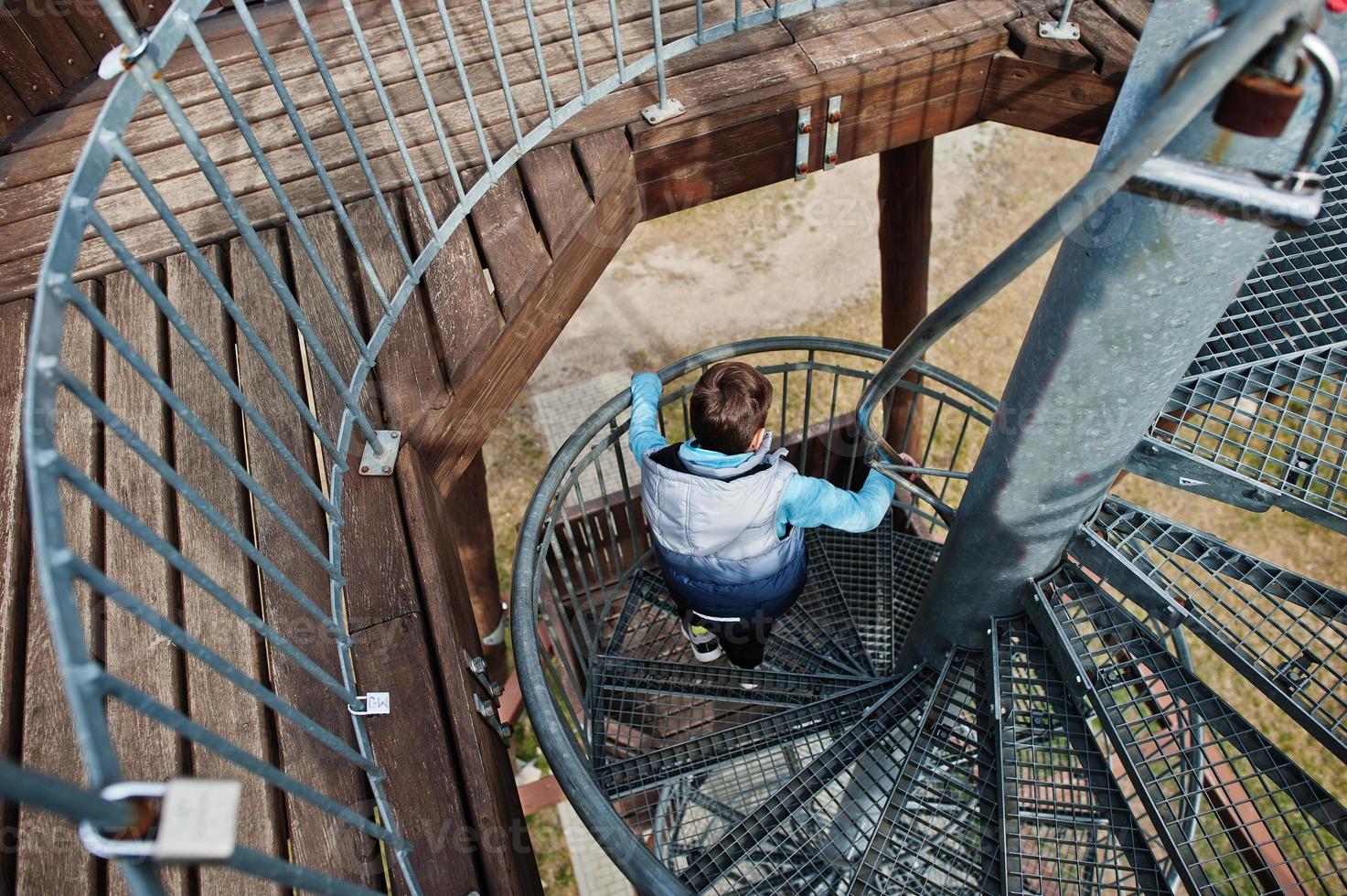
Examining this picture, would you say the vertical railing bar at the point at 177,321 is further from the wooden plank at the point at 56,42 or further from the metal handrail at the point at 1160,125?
the wooden plank at the point at 56,42

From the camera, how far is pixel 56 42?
3.29 m

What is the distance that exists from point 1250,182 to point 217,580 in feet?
7.35

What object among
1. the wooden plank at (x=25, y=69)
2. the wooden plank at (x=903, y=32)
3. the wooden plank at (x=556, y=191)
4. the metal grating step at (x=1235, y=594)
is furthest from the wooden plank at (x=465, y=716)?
the wooden plank at (x=25, y=69)

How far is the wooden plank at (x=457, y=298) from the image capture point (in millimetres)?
2539

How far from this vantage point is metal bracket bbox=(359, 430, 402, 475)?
2.36m

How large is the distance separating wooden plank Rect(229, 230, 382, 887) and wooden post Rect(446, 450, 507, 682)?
4.24 ft

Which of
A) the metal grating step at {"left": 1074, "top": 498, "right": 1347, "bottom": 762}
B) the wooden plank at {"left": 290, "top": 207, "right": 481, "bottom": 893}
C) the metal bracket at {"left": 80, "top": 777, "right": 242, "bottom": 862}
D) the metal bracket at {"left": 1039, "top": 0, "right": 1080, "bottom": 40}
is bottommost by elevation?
the metal grating step at {"left": 1074, "top": 498, "right": 1347, "bottom": 762}

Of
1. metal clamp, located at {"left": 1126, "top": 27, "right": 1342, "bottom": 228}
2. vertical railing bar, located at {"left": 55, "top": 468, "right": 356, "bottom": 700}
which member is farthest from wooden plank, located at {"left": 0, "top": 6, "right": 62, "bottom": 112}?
metal clamp, located at {"left": 1126, "top": 27, "right": 1342, "bottom": 228}

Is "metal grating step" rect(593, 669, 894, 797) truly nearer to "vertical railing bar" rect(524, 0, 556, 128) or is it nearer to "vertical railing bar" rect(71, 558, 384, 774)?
"vertical railing bar" rect(71, 558, 384, 774)

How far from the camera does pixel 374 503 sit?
2322 millimetres

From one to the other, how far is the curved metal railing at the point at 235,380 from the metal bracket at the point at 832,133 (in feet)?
1.14

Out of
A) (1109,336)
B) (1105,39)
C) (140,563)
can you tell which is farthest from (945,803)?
(1105,39)

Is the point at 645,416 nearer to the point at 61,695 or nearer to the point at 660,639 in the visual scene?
the point at 660,639

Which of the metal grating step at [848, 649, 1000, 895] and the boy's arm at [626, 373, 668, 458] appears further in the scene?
the boy's arm at [626, 373, 668, 458]
